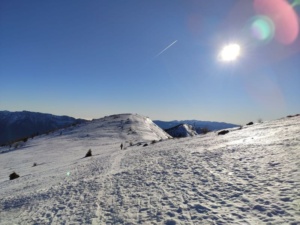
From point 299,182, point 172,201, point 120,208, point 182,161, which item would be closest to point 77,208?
point 120,208

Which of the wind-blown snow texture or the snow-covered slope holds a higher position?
the snow-covered slope

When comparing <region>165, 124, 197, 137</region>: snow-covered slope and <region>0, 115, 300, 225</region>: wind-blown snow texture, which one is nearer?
<region>0, 115, 300, 225</region>: wind-blown snow texture

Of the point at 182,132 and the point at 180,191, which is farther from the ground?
the point at 182,132

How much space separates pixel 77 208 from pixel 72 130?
30080 mm

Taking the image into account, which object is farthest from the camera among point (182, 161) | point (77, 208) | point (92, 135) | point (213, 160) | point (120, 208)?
point (92, 135)

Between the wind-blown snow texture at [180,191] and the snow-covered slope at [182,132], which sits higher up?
the snow-covered slope at [182,132]

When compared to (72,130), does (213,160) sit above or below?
below

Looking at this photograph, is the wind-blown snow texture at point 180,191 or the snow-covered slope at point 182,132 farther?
the snow-covered slope at point 182,132

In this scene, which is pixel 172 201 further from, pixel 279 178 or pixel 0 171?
pixel 0 171

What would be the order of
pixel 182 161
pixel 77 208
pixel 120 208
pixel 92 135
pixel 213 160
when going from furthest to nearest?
pixel 92 135 < pixel 182 161 < pixel 213 160 < pixel 77 208 < pixel 120 208

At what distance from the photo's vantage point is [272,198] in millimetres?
6500

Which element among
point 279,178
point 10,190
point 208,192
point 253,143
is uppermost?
point 253,143

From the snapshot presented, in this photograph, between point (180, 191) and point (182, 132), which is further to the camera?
point (182, 132)

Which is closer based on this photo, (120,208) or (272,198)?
(272,198)
